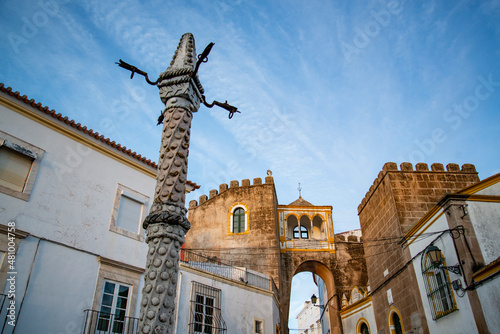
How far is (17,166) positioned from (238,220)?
51.4 feet

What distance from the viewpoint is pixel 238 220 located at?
22797mm

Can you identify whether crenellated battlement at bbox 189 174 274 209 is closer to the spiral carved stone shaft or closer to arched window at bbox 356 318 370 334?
arched window at bbox 356 318 370 334

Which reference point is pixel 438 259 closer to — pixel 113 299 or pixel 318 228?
pixel 113 299

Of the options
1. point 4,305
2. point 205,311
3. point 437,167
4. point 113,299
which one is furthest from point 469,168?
point 4,305

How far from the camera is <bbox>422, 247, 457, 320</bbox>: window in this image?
9.77 m

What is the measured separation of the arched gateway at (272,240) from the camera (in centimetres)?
2112

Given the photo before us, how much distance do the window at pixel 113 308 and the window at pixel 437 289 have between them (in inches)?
313

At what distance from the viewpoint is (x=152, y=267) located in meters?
3.99

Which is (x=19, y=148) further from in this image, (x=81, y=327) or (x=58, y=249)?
(x=81, y=327)

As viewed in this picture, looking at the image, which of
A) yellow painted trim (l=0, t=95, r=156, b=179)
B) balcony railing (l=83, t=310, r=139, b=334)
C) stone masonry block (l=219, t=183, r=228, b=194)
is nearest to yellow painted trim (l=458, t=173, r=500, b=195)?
yellow painted trim (l=0, t=95, r=156, b=179)

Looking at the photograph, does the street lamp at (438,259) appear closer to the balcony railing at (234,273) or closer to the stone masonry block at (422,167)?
the stone masonry block at (422,167)

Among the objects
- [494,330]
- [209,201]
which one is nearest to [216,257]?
[209,201]

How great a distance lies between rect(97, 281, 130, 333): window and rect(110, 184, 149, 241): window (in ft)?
4.38

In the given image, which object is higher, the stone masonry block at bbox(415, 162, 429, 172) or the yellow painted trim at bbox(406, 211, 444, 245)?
the stone masonry block at bbox(415, 162, 429, 172)
